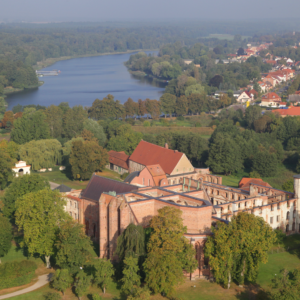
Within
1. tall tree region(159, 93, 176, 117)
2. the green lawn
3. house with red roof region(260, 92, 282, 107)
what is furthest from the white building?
house with red roof region(260, 92, 282, 107)

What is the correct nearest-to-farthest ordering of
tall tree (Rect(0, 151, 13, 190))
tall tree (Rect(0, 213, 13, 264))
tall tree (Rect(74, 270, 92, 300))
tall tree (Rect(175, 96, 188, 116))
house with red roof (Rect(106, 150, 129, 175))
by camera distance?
tall tree (Rect(74, 270, 92, 300)) < tall tree (Rect(0, 213, 13, 264)) < tall tree (Rect(0, 151, 13, 190)) < house with red roof (Rect(106, 150, 129, 175)) < tall tree (Rect(175, 96, 188, 116))

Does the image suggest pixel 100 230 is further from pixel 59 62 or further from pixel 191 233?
pixel 59 62

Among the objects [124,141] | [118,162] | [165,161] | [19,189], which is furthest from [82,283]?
[124,141]

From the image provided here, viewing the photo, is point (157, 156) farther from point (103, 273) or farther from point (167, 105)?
point (167, 105)

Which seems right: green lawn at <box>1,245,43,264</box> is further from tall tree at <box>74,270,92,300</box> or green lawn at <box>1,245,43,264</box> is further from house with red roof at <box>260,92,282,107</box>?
house with red roof at <box>260,92,282,107</box>

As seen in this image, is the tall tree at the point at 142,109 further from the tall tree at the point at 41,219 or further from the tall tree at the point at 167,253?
the tall tree at the point at 167,253

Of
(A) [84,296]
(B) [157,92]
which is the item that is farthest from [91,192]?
(B) [157,92]

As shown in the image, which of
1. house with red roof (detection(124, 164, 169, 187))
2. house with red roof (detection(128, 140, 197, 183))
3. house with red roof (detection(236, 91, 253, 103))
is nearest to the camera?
house with red roof (detection(124, 164, 169, 187))
